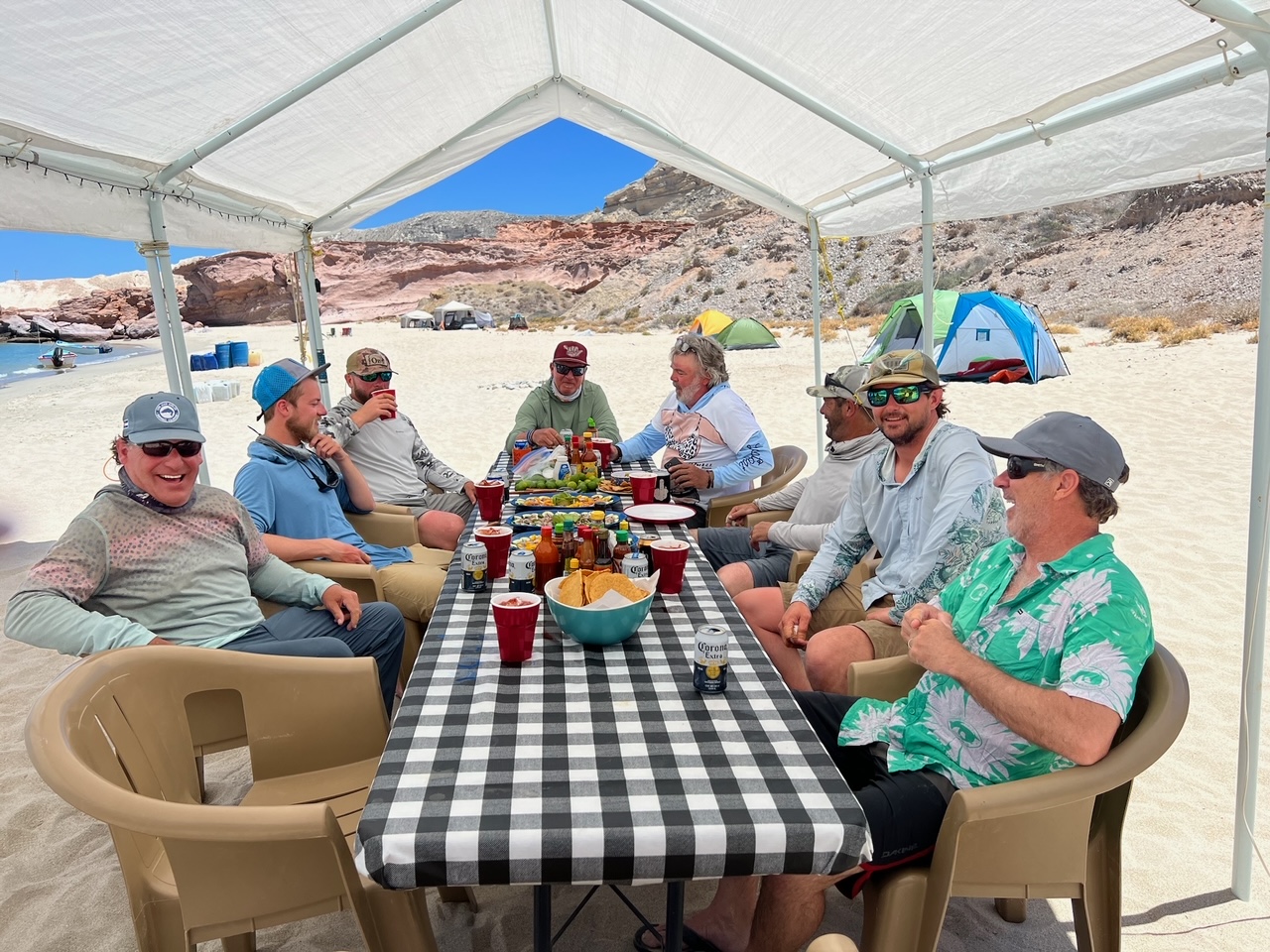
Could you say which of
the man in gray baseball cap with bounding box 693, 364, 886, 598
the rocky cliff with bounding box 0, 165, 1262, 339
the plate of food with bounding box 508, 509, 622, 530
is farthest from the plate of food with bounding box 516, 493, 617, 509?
the rocky cliff with bounding box 0, 165, 1262, 339

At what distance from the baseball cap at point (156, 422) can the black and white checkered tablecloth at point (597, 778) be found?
107 centimetres

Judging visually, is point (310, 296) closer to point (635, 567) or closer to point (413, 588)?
point (413, 588)

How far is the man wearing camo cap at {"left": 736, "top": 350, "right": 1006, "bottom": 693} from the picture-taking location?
92.7 inches

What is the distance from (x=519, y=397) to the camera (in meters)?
13.9

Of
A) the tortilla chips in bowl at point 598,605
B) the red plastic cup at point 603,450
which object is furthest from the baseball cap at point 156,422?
the red plastic cup at point 603,450

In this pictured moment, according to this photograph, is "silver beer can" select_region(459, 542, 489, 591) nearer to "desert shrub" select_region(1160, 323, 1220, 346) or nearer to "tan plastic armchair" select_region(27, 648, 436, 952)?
"tan plastic armchair" select_region(27, 648, 436, 952)

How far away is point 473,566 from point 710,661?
0.89m

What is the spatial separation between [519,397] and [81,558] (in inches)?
474

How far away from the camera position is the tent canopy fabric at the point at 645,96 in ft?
8.33

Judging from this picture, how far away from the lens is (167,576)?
220cm

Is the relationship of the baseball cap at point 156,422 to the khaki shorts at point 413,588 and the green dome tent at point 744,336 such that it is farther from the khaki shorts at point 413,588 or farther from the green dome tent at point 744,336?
the green dome tent at point 744,336

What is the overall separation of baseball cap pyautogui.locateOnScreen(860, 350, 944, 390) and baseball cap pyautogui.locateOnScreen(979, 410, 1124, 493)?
0.85 m

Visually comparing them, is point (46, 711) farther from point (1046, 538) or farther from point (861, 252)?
point (861, 252)

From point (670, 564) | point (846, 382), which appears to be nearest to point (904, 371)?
point (846, 382)
